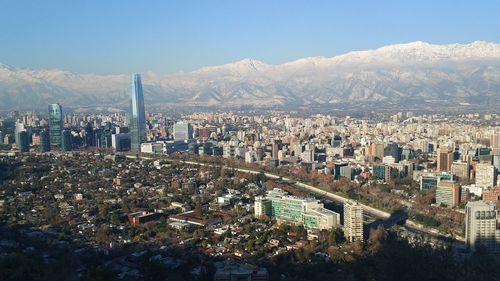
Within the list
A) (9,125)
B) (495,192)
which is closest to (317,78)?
(9,125)

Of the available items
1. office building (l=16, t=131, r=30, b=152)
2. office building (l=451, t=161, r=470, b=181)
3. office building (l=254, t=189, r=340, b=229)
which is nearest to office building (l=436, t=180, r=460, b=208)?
office building (l=451, t=161, r=470, b=181)

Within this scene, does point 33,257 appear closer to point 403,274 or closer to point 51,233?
point 51,233

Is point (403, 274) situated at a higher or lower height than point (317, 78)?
lower

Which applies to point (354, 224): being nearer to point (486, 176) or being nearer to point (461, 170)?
point (486, 176)

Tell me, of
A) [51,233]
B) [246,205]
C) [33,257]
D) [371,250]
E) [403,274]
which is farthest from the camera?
[246,205]

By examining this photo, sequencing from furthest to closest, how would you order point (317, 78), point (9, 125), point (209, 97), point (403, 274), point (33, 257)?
point (317, 78) → point (209, 97) → point (9, 125) → point (33, 257) → point (403, 274)

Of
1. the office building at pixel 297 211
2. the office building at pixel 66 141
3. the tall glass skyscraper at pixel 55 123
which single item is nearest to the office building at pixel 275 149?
the office building at pixel 297 211

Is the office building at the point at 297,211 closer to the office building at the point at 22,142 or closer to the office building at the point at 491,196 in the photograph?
the office building at the point at 491,196
